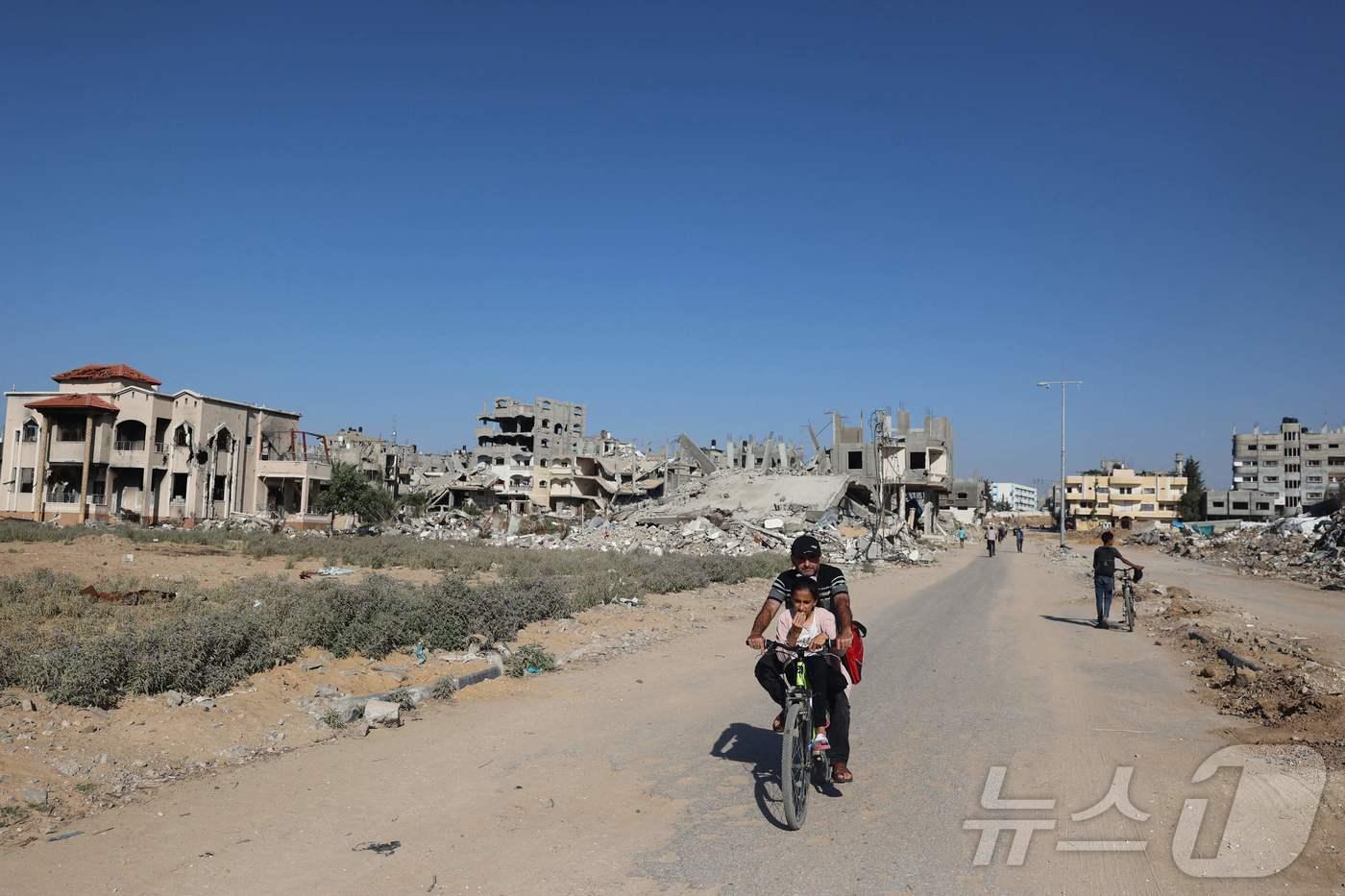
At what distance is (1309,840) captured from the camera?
5398 millimetres

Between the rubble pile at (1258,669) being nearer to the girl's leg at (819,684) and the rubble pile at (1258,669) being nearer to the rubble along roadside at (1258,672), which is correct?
the rubble along roadside at (1258,672)

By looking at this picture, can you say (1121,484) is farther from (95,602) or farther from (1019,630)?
(95,602)

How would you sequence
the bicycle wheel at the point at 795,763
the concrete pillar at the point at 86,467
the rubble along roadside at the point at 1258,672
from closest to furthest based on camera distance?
1. the bicycle wheel at the point at 795,763
2. the rubble along roadside at the point at 1258,672
3. the concrete pillar at the point at 86,467

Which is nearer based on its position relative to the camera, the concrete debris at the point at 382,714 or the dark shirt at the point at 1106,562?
the concrete debris at the point at 382,714

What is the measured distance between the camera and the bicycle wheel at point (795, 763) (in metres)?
5.59

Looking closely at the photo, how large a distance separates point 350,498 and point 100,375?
64.5 ft

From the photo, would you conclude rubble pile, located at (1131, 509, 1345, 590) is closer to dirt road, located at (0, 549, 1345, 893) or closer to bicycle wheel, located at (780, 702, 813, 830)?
dirt road, located at (0, 549, 1345, 893)

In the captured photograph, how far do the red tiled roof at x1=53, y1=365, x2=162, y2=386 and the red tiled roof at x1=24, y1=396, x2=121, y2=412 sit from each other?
4677mm

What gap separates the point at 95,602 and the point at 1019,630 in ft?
51.9

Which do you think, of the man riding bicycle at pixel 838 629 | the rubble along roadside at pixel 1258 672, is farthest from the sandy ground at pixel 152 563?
the rubble along roadside at pixel 1258 672

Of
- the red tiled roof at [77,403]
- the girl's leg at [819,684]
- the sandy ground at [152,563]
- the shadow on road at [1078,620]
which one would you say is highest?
the red tiled roof at [77,403]

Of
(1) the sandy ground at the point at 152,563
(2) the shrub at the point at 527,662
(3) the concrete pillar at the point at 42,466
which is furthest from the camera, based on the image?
(3) the concrete pillar at the point at 42,466

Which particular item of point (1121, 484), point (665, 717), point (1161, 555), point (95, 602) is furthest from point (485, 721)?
point (1121, 484)

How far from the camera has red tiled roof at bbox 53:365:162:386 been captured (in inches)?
2517
